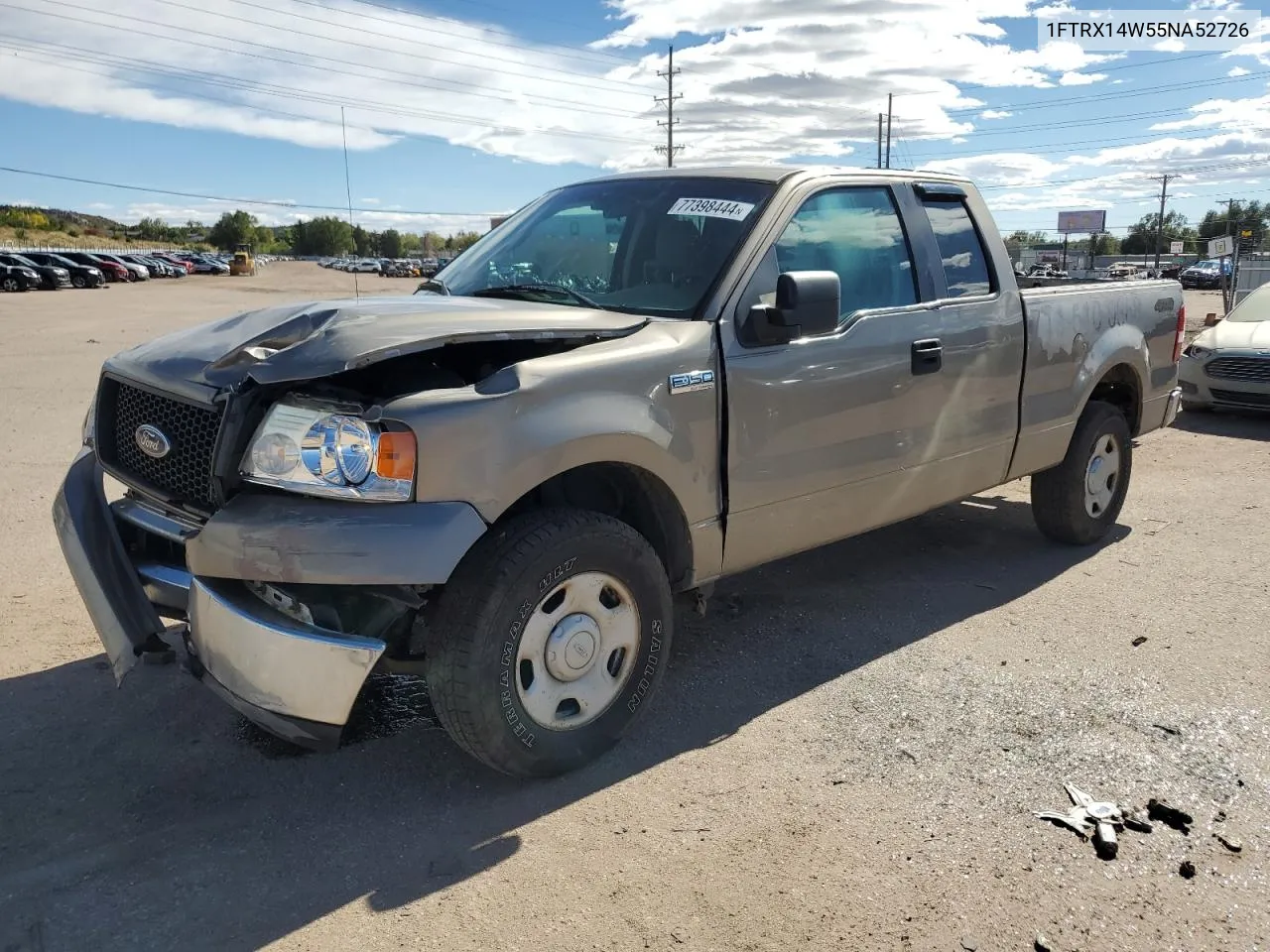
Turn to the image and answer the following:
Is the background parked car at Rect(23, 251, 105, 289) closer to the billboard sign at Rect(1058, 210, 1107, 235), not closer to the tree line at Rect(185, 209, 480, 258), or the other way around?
the tree line at Rect(185, 209, 480, 258)

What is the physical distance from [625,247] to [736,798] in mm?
2261

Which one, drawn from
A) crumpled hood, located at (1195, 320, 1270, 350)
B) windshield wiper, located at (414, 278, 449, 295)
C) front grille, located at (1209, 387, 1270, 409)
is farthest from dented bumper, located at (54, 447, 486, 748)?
crumpled hood, located at (1195, 320, 1270, 350)

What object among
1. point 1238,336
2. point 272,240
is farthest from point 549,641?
point 272,240

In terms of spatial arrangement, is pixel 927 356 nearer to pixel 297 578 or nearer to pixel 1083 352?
pixel 1083 352

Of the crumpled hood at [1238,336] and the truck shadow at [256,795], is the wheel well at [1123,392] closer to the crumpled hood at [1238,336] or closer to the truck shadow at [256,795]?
the truck shadow at [256,795]

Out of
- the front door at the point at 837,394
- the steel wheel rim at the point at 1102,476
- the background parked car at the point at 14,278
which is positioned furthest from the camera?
the background parked car at the point at 14,278

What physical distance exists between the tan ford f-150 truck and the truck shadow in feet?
0.87

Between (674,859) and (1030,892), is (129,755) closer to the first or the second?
(674,859)

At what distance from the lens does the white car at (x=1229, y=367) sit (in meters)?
10.3

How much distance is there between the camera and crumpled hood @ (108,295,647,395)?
2854 mm

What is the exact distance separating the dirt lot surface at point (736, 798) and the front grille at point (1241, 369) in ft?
20.7

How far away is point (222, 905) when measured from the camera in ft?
8.74

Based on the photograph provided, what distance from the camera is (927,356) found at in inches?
173

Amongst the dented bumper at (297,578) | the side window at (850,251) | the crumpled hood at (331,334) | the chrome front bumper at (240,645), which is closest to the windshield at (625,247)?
the side window at (850,251)
